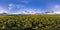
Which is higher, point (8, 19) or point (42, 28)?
point (8, 19)

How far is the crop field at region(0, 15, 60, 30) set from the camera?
19922 millimetres

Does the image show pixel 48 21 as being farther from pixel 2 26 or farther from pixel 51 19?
pixel 2 26

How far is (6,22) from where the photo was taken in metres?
20.1

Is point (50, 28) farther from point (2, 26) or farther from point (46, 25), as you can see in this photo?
point (2, 26)

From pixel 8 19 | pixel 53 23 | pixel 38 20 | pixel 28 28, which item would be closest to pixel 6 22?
pixel 8 19

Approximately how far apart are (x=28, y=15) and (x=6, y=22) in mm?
3736

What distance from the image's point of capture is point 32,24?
68.3 ft

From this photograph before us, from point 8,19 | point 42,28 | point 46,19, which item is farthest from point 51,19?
point 8,19

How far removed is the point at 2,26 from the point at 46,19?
558 centimetres

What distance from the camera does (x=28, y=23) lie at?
20.7 m

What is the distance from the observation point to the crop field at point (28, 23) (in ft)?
65.4

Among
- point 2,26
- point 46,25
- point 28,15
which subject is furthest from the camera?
point 28,15

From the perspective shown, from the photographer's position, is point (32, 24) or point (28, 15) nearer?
point (32, 24)

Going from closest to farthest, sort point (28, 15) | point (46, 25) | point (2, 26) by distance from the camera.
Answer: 1. point (2, 26)
2. point (46, 25)
3. point (28, 15)
